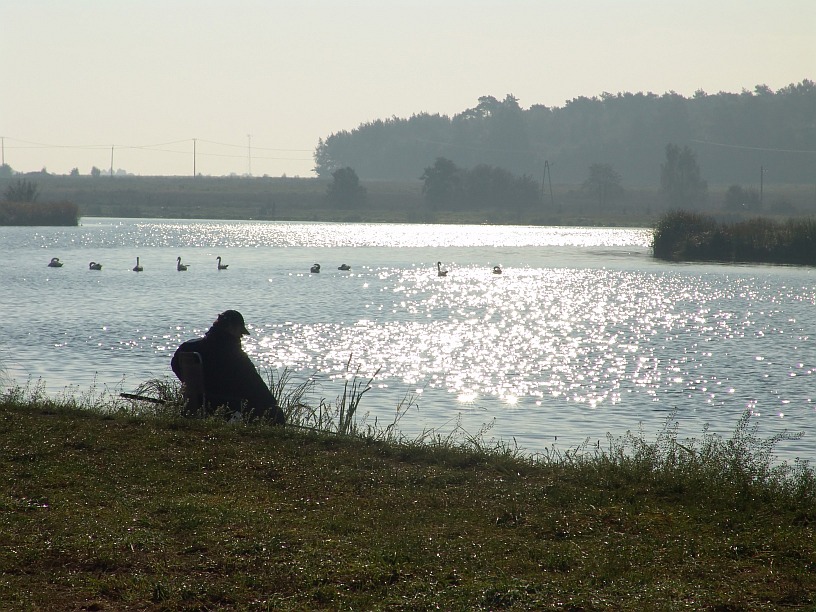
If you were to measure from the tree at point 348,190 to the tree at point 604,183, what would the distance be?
128 ft

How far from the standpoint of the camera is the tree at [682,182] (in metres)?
153


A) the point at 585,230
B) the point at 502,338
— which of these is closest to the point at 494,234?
the point at 585,230

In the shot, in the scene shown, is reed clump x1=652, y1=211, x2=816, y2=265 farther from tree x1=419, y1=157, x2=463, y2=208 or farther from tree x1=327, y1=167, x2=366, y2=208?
tree x1=327, y1=167, x2=366, y2=208

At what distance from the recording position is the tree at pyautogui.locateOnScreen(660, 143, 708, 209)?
153 m

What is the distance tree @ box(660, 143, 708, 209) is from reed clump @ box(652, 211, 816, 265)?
312 feet

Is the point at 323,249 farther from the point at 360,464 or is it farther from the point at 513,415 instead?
the point at 360,464

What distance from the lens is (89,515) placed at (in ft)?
24.1

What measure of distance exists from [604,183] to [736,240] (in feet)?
329

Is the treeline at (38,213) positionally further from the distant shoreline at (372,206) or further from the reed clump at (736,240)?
the reed clump at (736,240)

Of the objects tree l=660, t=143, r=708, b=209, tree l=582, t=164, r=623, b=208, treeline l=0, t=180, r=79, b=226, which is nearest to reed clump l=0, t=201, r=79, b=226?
treeline l=0, t=180, r=79, b=226

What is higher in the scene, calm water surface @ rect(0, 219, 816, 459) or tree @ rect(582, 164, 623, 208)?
tree @ rect(582, 164, 623, 208)

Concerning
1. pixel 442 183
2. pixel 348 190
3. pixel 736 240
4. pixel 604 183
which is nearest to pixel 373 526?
pixel 736 240

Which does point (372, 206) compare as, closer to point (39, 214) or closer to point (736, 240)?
point (39, 214)

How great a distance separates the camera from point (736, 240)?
56312mm
